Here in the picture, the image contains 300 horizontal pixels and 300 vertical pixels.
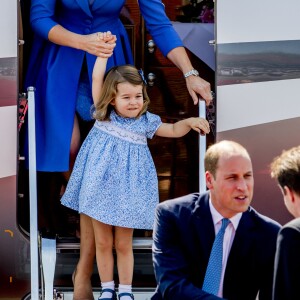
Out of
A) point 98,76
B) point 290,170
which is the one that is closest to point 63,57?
point 98,76

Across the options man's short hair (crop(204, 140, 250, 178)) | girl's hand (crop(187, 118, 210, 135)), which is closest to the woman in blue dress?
girl's hand (crop(187, 118, 210, 135))

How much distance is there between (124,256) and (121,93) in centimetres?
85

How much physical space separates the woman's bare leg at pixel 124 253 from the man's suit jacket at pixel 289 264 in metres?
1.77

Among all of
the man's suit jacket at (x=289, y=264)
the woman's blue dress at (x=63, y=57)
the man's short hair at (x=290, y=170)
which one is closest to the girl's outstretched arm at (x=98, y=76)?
the woman's blue dress at (x=63, y=57)

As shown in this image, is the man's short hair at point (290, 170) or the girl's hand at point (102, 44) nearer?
the man's short hair at point (290, 170)

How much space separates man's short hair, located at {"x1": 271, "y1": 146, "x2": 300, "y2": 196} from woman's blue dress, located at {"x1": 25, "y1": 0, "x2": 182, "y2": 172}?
6.49 feet

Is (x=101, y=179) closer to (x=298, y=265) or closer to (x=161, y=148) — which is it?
(x=161, y=148)

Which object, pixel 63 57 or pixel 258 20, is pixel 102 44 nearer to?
pixel 63 57

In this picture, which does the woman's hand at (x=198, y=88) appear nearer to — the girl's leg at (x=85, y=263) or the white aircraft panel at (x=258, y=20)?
the white aircraft panel at (x=258, y=20)

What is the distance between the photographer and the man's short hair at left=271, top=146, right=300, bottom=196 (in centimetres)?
339

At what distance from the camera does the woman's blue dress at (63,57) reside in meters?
5.24

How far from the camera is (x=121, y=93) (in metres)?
5.00

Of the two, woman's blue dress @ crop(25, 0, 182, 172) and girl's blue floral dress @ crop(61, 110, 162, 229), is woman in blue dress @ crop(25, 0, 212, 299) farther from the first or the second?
girl's blue floral dress @ crop(61, 110, 162, 229)

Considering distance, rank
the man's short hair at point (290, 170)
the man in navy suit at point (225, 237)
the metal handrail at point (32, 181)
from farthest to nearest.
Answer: the metal handrail at point (32, 181) → the man in navy suit at point (225, 237) → the man's short hair at point (290, 170)
